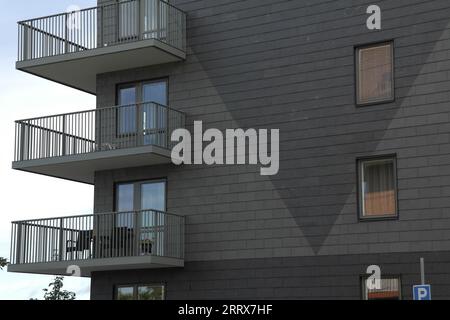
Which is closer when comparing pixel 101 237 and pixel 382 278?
pixel 382 278

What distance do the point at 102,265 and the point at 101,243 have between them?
696 mm

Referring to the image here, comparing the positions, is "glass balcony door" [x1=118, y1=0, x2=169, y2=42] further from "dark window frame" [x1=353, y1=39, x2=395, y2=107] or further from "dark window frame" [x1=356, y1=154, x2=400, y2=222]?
"dark window frame" [x1=356, y1=154, x2=400, y2=222]

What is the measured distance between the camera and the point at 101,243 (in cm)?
2383

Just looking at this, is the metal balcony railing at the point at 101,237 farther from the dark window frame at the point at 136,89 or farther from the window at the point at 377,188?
the window at the point at 377,188

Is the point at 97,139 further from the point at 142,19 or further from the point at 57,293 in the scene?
the point at 57,293

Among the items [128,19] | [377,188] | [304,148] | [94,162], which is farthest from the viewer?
[128,19]

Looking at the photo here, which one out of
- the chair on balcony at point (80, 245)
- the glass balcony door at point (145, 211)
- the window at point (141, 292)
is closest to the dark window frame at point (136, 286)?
the window at point (141, 292)

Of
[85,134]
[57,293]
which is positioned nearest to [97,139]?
[85,134]

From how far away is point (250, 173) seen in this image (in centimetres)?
2303

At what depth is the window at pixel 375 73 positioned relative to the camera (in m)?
21.5

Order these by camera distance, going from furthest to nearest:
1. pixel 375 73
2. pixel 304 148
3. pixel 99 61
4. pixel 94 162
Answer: pixel 99 61
pixel 94 162
pixel 304 148
pixel 375 73

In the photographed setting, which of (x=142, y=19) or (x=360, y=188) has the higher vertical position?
(x=142, y=19)

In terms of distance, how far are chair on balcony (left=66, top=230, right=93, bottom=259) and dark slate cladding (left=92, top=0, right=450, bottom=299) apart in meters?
1.35
